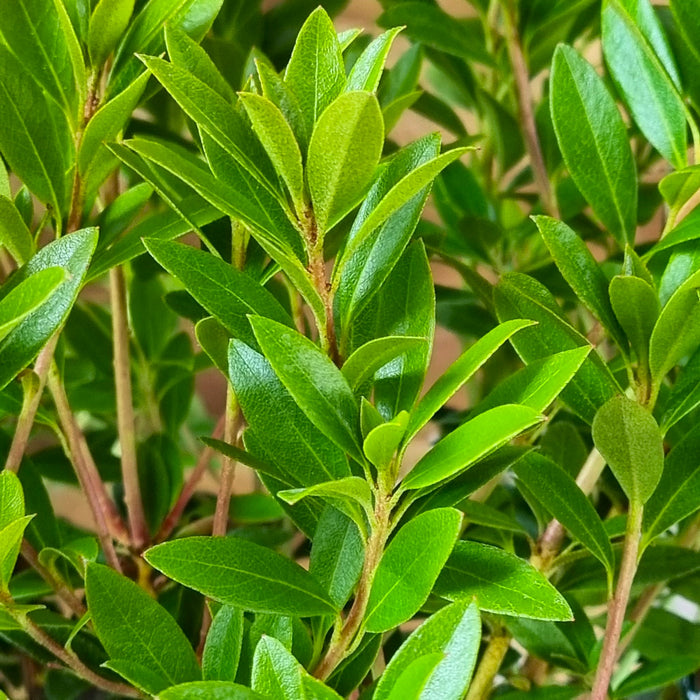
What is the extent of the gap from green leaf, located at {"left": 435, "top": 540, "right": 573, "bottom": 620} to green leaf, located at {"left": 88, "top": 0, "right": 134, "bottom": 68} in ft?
0.92

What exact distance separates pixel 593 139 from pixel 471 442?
22 cm

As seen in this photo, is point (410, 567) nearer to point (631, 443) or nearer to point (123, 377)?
point (631, 443)

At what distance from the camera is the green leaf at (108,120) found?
1.11 feet

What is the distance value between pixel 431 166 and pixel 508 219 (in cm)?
71

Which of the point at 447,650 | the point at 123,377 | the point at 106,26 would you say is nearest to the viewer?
the point at 447,650

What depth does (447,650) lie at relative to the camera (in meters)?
0.28

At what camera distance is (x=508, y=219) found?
95 cm

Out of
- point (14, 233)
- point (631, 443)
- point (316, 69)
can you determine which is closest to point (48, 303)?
point (14, 233)

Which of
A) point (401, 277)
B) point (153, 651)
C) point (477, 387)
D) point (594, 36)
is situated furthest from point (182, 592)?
point (594, 36)

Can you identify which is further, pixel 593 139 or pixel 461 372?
pixel 593 139

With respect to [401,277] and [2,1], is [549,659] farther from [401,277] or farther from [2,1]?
[2,1]

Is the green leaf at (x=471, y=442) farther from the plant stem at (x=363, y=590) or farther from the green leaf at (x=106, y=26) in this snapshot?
the green leaf at (x=106, y=26)

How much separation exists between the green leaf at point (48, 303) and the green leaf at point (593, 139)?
0.25m

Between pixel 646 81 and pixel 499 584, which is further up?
pixel 646 81
